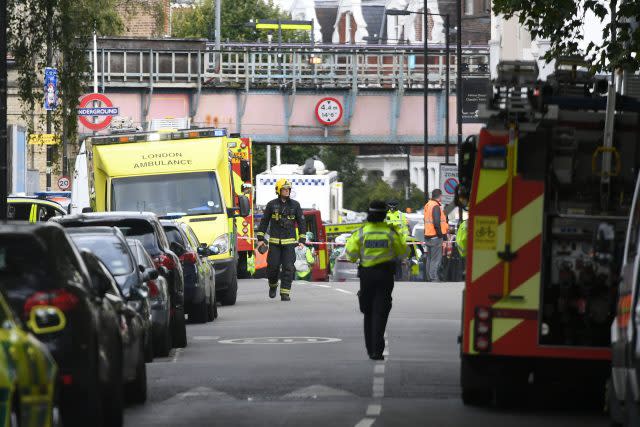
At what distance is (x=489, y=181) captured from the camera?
14062 mm

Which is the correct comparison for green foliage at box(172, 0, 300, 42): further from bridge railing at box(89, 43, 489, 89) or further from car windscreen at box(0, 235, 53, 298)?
car windscreen at box(0, 235, 53, 298)

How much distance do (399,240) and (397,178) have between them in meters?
125

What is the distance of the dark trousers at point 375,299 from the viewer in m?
19.0

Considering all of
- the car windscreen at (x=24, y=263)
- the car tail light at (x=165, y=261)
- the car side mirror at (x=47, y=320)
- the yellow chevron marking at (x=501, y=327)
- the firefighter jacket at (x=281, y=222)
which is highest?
the car windscreen at (x=24, y=263)

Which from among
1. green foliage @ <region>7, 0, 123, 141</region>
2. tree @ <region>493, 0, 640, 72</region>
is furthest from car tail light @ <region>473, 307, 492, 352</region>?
green foliage @ <region>7, 0, 123, 141</region>

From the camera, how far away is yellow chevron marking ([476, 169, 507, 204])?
1402 centimetres

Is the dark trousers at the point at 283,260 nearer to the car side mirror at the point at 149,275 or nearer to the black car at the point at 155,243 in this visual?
the black car at the point at 155,243

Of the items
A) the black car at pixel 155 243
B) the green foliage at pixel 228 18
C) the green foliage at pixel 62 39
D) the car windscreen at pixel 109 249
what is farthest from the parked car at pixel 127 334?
the green foliage at pixel 228 18

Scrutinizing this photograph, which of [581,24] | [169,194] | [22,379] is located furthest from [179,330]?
[22,379]

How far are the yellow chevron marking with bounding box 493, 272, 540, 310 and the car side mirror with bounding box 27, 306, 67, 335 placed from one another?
3.98 meters

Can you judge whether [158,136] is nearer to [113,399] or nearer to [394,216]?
[394,216]

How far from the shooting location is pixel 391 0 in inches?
5561

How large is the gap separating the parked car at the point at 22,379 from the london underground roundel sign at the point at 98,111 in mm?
29323

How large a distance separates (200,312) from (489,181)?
12.3m
